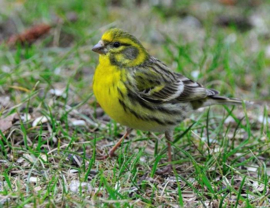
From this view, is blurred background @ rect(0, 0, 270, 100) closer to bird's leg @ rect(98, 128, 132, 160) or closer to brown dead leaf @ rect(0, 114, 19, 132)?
brown dead leaf @ rect(0, 114, 19, 132)

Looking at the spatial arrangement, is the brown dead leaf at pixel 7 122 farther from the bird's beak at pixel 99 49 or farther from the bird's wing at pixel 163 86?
the bird's wing at pixel 163 86

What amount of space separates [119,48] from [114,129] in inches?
30.4

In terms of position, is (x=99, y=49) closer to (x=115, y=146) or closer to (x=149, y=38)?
(x=115, y=146)

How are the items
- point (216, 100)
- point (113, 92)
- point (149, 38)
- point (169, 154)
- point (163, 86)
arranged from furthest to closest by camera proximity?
point (149, 38) → point (216, 100) → point (163, 86) → point (169, 154) → point (113, 92)

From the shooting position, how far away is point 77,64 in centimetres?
564

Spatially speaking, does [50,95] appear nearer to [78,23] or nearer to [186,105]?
[186,105]

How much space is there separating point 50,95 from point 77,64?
879 mm

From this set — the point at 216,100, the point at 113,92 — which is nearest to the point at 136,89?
the point at 113,92

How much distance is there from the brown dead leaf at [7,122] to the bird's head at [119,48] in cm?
83

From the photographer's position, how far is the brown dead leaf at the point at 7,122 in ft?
13.1

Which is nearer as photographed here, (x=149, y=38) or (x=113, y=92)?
(x=113, y=92)

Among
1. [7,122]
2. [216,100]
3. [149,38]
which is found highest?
[149,38]

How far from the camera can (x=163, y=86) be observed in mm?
4125

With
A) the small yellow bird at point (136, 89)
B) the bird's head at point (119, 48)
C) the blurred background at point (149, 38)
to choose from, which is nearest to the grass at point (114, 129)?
the blurred background at point (149, 38)
